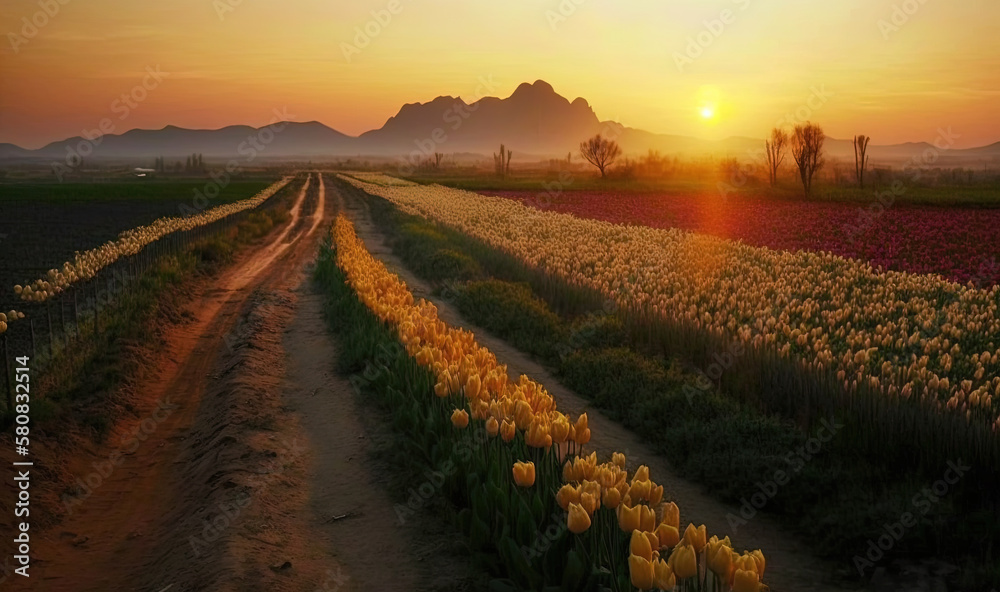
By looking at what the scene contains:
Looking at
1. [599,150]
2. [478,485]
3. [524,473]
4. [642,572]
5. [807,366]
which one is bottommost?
[478,485]

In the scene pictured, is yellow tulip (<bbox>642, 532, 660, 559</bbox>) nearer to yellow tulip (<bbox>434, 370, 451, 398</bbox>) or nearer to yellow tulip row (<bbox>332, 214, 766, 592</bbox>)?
yellow tulip row (<bbox>332, 214, 766, 592</bbox>)

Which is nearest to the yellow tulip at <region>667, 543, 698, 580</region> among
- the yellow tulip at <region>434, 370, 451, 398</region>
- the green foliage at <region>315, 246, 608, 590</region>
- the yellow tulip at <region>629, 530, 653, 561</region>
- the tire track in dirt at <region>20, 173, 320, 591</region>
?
the yellow tulip at <region>629, 530, 653, 561</region>

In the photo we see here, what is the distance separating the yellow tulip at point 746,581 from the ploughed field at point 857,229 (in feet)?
40.7

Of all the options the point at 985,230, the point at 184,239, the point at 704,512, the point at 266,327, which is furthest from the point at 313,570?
the point at 985,230

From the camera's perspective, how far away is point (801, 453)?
661 cm

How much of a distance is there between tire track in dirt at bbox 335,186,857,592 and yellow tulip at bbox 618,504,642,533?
1781 millimetres

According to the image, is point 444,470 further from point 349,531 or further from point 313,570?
point 313,570

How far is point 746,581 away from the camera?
125 inches

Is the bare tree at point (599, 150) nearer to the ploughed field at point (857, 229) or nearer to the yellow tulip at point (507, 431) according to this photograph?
the ploughed field at point (857, 229)

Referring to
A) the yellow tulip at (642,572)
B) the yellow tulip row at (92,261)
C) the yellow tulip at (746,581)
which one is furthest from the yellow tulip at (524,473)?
the yellow tulip row at (92,261)

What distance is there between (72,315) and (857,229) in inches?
898

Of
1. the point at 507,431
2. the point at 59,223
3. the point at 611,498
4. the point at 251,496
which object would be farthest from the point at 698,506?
the point at 59,223

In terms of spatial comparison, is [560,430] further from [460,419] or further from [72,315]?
[72,315]

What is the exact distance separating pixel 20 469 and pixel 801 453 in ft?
22.5
